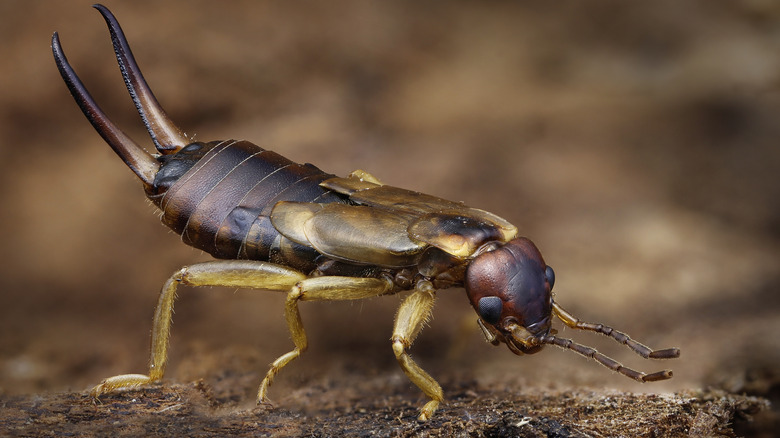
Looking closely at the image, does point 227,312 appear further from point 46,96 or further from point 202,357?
point 46,96

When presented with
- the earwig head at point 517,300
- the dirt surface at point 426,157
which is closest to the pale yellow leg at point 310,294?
the earwig head at point 517,300

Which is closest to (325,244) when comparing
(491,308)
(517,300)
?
(491,308)

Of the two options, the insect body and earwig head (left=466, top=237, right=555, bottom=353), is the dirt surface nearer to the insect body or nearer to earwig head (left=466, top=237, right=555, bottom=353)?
the insect body

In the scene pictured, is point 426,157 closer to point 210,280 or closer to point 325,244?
point 325,244

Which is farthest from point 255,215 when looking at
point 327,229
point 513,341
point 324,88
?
point 324,88

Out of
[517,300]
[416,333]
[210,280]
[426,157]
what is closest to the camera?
[517,300]

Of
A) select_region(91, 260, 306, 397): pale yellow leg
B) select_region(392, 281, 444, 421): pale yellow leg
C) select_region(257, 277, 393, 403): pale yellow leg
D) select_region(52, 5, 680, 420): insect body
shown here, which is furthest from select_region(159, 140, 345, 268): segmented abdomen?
select_region(392, 281, 444, 421): pale yellow leg
